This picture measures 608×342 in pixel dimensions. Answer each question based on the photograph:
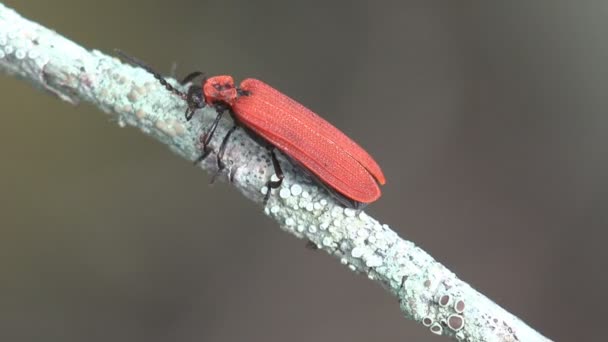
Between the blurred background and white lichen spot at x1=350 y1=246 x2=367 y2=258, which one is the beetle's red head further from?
the blurred background

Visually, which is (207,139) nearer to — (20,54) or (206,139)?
(206,139)

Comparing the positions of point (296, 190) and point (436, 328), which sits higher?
point (296, 190)

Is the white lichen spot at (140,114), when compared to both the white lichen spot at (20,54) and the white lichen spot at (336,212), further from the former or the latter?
the white lichen spot at (336,212)

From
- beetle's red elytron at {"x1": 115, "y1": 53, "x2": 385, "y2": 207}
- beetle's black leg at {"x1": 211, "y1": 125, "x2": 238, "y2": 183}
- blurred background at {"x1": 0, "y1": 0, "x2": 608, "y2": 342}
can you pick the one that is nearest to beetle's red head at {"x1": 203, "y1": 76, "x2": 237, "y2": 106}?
beetle's red elytron at {"x1": 115, "y1": 53, "x2": 385, "y2": 207}

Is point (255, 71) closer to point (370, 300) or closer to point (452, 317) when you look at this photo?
point (370, 300)

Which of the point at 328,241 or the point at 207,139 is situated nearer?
the point at 328,241

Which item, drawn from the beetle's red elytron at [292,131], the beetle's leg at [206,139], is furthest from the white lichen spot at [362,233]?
the beetle's leg at [206,139]

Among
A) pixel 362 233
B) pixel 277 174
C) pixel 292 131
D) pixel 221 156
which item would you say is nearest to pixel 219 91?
pixel 292 131
